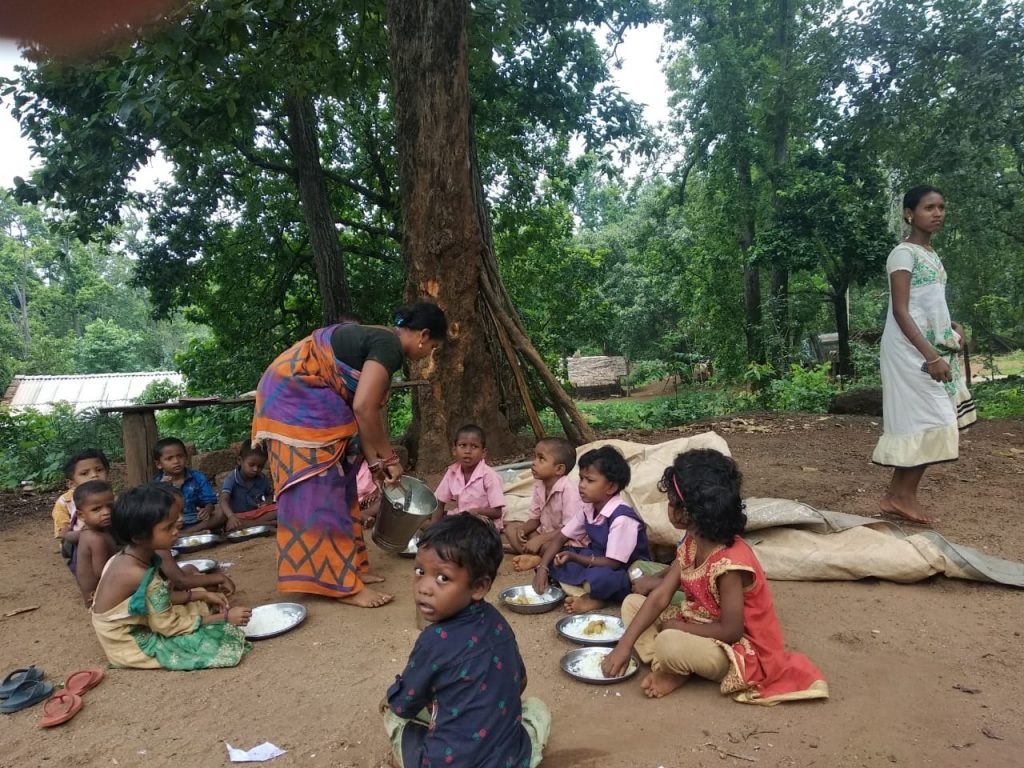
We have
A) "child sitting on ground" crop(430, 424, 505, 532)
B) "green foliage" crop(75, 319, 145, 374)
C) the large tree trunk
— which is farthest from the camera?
"green foliage" crop(75, 319, 145, 374)

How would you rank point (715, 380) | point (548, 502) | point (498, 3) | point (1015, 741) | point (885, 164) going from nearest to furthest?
point (1015, 741) < point (548, 502) < point (498, 3) < point (885, 164) < point (715, 380)

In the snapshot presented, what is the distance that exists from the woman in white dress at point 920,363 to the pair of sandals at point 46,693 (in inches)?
158

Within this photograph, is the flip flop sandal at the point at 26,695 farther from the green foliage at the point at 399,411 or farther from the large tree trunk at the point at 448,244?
the green foliage at the point at 399,411

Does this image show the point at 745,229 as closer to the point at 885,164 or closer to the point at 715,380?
the point at 715,380

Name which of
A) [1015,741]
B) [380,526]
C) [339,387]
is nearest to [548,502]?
[380,526]

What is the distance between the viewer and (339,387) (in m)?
3.21

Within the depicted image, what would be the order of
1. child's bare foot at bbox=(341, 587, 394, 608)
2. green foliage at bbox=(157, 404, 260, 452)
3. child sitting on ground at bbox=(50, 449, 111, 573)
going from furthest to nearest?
green foliage at bbox=(157, 404, 260, 452), child sitting on ground at bbox=(50, 449, 111, 573), child's bare foot at bbox=(341, 587, 394, 608)

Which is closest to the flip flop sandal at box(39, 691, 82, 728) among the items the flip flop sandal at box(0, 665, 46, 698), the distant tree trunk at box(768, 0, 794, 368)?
the flip flop sandal at box(0, 665, 46, 698)

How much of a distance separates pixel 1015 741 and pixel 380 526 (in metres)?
2.54

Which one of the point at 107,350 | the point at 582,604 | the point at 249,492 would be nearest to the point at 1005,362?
the point at 582,604

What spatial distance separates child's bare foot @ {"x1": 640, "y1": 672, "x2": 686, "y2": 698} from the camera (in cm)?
230

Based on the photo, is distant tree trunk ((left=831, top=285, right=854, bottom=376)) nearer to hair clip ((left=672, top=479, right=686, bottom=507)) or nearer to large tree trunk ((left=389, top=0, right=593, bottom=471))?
large tree trunk ((left=389, top=0, right=593, bottom=471))

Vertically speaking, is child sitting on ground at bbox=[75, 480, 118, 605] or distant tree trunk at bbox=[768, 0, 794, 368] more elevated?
distant tree trunk at bbox=[768, 0, 794, 368]

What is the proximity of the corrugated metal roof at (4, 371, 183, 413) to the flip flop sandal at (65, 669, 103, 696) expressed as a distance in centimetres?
1883
